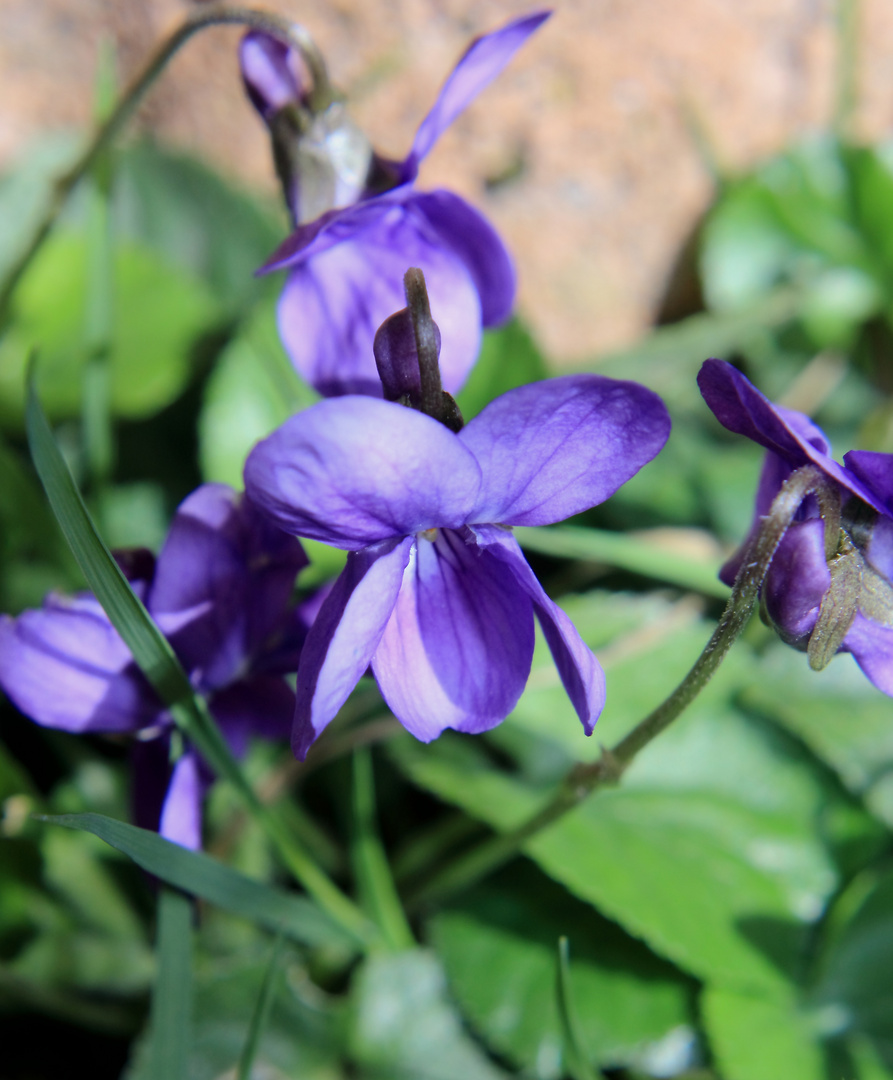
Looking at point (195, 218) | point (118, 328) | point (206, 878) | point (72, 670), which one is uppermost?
point (195, 218)

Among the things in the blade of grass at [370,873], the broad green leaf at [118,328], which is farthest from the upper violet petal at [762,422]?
the broad green leaf at [118,328]

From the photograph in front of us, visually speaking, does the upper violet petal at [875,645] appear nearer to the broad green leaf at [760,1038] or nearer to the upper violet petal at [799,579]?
the upper violet petal at [799,579]

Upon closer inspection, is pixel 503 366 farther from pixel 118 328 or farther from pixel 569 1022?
pixel 569 1022

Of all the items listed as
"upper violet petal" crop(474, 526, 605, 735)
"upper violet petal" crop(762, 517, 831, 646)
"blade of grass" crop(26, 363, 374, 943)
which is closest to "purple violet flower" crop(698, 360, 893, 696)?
"upper violet petal" crop(762, 517, 831, 646)

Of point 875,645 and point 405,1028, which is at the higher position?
point 875,645

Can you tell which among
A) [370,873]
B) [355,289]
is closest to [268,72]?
[355,289]

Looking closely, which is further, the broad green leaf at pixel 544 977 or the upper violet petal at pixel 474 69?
the broad green leaf at pixel 544 977

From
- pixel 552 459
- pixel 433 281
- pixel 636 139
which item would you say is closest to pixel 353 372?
pixel 433 281

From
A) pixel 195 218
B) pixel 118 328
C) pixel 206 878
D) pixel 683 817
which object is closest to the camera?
pixel 206 878
